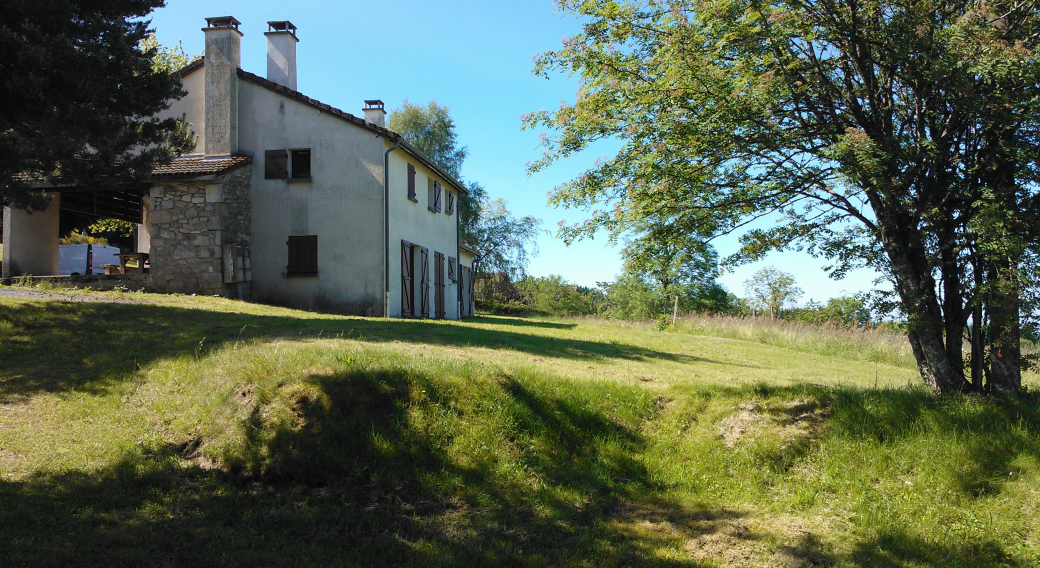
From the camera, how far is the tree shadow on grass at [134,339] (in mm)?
7816

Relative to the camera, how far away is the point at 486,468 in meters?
5.61

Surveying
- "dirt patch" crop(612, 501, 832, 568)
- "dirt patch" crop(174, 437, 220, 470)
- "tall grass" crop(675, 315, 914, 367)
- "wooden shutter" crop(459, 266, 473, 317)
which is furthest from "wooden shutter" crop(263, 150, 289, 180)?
"dirt patch" crop(612, 501, 832, 568)

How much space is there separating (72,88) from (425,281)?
40.1ft

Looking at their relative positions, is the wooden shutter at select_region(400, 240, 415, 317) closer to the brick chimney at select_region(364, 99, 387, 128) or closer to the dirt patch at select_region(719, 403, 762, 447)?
the brick chimney at select_region(364, 99, 387, 128)

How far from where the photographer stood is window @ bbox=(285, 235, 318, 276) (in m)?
16.9

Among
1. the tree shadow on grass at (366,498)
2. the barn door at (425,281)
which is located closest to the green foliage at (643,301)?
the barn door at (425,281)

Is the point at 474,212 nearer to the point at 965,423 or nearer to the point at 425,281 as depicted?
the point at 425,281

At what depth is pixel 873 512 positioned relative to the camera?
4.96 m

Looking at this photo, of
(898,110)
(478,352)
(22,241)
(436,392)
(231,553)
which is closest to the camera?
(231,553)

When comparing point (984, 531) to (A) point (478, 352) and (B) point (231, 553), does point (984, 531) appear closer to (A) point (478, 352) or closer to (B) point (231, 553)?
(B) point (231, 553)

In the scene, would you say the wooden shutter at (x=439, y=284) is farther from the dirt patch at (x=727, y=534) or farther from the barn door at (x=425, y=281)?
the dirt patch at (x=727, y=534)

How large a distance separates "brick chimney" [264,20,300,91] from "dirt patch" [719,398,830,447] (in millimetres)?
16433

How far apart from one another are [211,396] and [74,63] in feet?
16.0

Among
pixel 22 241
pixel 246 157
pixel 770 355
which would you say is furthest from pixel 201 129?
pixel 770 355
